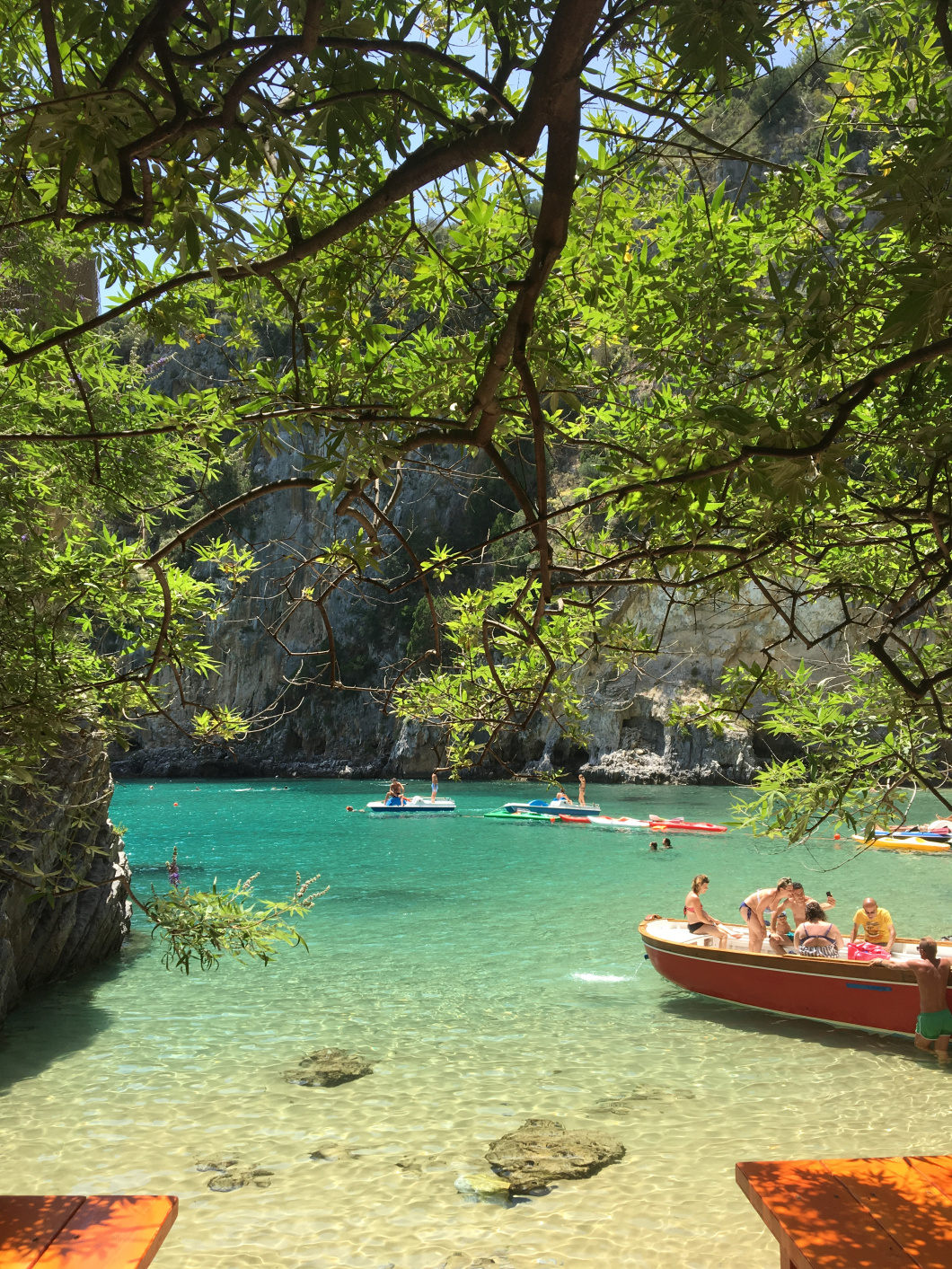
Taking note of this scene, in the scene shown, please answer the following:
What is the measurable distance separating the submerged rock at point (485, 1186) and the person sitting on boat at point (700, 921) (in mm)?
4092

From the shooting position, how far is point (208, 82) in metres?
1.55

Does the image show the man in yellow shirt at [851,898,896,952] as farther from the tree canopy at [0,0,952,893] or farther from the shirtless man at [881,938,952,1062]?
the tree canopy at [0,0,952,893]

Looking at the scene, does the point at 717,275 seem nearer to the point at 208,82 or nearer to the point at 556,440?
the point at 556,440

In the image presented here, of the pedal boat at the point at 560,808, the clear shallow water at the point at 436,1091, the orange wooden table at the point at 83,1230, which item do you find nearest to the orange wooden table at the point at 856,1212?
the orange wooden table at the point at 83,1230

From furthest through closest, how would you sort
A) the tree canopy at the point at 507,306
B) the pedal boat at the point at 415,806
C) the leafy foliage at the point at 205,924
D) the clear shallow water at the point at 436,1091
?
the pedal boat at the point at 415,806
the clear shallow water at the point at 436,1091
the leafy foliage at the point at 205,924
the tree canopy at the point at 507,306

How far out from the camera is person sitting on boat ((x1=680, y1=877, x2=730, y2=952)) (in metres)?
8.59

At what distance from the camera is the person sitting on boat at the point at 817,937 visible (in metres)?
7.70

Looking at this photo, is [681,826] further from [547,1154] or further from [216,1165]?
[216,1165]

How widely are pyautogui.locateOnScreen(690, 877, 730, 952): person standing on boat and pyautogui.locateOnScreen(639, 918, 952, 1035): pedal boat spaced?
0.23ft

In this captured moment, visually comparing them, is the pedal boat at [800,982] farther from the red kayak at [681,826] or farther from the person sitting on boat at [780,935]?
the red kayak at [681,826]

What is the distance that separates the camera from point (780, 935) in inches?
318

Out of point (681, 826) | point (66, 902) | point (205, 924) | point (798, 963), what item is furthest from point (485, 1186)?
point (681, 826)

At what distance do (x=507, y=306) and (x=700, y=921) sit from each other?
7397 millimetres

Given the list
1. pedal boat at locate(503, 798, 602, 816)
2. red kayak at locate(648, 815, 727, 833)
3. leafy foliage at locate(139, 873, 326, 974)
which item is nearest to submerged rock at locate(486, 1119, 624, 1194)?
leafy foliage at locate(139, 873, 326, 974)
